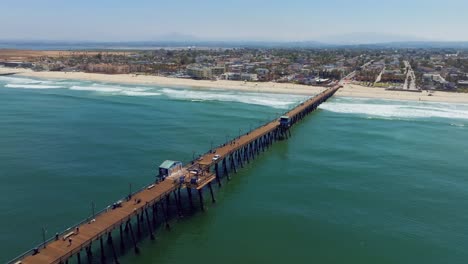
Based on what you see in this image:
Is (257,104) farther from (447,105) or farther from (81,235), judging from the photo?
(81,235)

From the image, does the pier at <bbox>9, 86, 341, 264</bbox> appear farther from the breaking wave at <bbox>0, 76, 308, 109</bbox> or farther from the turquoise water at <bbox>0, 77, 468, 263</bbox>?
the breaking wave at <bbox>0, 76, 308, 109</bbox>

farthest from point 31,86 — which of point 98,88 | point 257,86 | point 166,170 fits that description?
point 166,170

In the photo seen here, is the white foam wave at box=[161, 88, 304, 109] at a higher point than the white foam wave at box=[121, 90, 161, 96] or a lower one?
lower

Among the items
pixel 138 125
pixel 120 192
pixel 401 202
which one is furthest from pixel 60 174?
pixel 401 202

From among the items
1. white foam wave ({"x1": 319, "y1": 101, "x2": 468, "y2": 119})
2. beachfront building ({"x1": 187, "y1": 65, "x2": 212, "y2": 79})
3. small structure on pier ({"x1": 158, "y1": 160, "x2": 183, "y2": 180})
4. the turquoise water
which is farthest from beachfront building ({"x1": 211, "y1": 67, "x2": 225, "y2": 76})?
small structure on pier ({"x1": 158, "y1": 160, "x2": 183, "y2": 180})

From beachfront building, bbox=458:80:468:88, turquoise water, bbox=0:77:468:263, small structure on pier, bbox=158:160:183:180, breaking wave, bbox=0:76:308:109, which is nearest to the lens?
turquoise water, bbox=0:77:468:263
